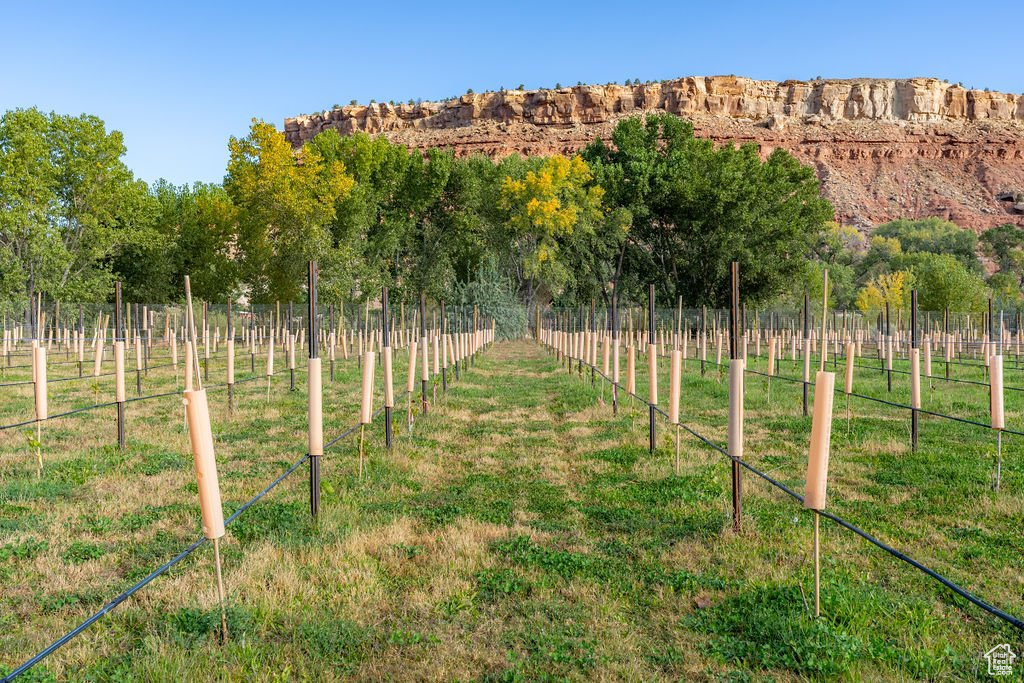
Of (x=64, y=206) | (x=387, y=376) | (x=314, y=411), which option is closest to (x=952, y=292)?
(x=387, y=376)

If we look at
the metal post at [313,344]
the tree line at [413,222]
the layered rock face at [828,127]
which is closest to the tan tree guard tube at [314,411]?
the metal post at [313,344]

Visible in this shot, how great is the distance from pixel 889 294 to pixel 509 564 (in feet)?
243

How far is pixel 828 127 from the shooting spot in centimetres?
12762

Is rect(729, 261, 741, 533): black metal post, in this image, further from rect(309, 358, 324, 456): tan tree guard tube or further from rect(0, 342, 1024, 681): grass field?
rect(309, 358, 324, 456): tan tree guard tube

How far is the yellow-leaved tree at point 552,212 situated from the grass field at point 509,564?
123 feet

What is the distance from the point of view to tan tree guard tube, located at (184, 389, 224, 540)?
3816 millimetres

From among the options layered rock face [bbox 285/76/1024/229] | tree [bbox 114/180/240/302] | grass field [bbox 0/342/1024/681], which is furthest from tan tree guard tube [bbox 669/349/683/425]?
layered rock face [bbox 285/76/1024/229]

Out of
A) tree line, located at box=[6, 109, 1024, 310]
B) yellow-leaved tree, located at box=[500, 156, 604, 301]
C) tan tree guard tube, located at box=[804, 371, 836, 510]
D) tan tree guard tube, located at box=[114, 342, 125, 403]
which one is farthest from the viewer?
yellow-leaved tree, located at box=[500, 156, 604, 301]

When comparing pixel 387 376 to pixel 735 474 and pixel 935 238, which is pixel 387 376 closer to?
pixel 735 474

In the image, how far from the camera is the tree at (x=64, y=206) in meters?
36.1

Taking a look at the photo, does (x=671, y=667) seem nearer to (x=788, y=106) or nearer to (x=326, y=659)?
(x=326, y=659)

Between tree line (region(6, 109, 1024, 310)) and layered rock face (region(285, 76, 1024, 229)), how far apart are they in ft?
209

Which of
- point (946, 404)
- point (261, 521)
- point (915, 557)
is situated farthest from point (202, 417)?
point (946, 404)

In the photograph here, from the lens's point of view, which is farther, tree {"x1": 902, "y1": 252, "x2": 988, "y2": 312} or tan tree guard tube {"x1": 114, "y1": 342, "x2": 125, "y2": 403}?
tree {"x1": 902, "y1": 252, "x2": 988, "y2": 312}
